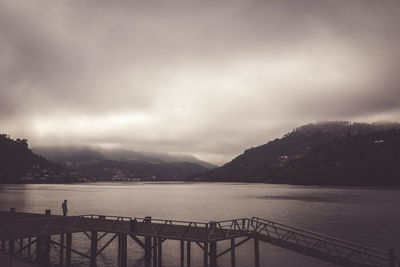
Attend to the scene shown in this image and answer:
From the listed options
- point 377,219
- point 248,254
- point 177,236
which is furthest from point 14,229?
point 377,219

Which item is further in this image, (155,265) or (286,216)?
(286,216)

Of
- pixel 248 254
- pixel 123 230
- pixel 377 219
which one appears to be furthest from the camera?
pixel 377 219

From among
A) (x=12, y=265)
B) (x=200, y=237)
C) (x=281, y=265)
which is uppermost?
(x=200, y=237)

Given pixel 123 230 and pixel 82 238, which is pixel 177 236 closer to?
pixel 123 230

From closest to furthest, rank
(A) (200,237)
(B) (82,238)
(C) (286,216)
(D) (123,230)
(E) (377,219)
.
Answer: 1. (A) (200,237)
2. (D) (123,230)
3. (B) (82,238)
4. (E) (377,219)
5. (C) (286,216)

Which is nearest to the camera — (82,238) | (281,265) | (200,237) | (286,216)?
(200,237)

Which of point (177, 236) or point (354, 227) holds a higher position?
point (177, 236)

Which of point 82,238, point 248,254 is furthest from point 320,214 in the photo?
point 82,238

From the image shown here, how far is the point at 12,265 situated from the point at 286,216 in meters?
77.6

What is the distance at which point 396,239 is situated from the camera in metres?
64.0

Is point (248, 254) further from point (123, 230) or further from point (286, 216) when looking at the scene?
point (286, 216)

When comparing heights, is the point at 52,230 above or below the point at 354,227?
above

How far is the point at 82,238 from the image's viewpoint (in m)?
62.4

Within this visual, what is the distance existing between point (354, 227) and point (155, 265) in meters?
53.1
